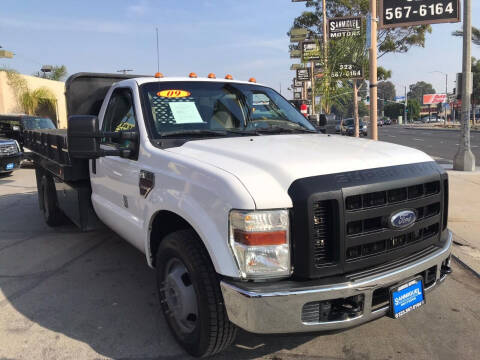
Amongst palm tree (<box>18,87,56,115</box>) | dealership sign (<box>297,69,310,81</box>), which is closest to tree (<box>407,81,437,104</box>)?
dealership sign (<box>297,69,310,81</box>)

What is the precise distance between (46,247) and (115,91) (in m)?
2.52

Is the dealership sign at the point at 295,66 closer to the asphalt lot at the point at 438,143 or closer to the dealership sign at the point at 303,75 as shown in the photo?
the dealership sign at the point at 303,75

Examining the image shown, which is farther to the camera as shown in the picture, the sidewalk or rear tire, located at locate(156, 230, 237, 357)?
the sidewalk

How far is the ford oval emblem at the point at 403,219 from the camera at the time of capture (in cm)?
261

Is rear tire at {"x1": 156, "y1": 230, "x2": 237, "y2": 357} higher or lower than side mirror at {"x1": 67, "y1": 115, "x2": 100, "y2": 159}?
lower

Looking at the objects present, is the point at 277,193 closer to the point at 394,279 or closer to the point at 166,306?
the point at 394,279

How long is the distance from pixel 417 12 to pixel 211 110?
8.23 meters

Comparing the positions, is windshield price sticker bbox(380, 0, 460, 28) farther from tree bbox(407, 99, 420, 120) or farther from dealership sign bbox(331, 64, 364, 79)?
tree bbox(407, 99, 420, 120)

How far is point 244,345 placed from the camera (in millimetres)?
3102

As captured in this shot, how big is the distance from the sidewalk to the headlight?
2982 millimetres

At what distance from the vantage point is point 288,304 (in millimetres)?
2332

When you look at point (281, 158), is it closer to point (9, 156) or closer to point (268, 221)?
point (268, 221)

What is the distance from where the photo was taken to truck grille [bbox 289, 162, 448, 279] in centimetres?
238

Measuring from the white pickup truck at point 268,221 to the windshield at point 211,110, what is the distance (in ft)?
0.06
